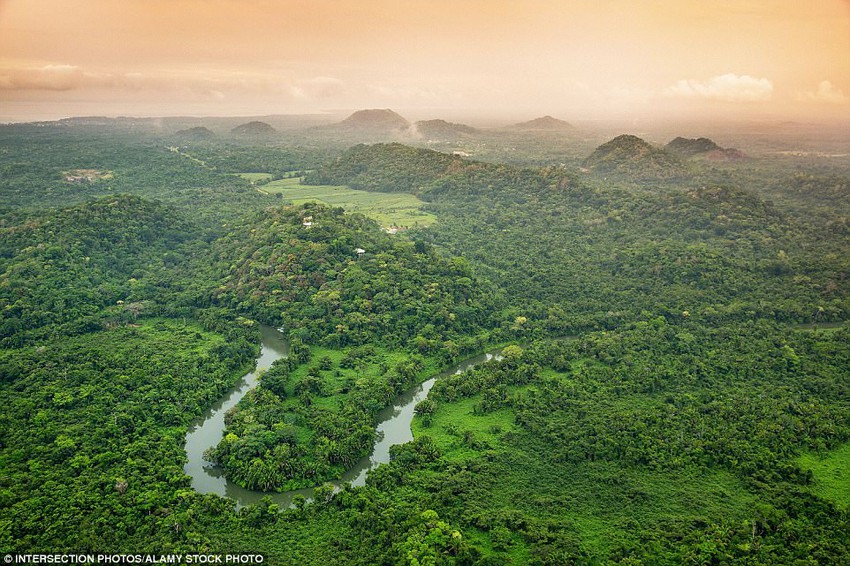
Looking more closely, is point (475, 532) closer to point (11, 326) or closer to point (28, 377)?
point (28, 377)

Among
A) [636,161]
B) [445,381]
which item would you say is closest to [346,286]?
[445,381]

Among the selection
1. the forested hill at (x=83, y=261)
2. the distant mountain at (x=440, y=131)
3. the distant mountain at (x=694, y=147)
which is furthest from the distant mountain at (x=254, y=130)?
the forested hill at (x=83, y=261)

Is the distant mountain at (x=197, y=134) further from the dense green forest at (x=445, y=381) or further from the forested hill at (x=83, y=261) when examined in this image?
the forested hill at (x=83, y=261)

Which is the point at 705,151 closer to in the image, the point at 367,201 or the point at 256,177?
the point at 367,201

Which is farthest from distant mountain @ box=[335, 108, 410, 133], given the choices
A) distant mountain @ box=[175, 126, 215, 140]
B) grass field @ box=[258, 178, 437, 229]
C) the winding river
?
the winding river

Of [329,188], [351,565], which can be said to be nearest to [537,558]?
[351,565]

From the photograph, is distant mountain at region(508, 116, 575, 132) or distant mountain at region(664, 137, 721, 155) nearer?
distant mountain at region(664, 137, 721, 155)

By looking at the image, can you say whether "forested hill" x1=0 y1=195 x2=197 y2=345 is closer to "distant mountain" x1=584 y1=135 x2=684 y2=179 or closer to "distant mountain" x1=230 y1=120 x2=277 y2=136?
"distant mountain" x1=584 y1=135 x2=684 y2=179
